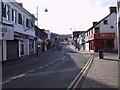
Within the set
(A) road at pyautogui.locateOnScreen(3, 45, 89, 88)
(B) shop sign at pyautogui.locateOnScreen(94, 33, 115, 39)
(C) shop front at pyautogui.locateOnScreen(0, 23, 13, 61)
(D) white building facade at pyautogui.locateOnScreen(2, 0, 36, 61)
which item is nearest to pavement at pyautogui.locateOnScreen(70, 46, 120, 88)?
(A) road at pyautogui.locateOnScreen(3, 45, 89, 88)

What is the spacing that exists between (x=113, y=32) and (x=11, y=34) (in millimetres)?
29460

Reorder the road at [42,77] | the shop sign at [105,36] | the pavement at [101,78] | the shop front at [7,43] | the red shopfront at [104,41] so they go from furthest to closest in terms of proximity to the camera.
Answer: the red shopfront at [104,41], the shop sign at [105,36], the shop front at [7,43], the road at [42,77], the pavement at [101,78]

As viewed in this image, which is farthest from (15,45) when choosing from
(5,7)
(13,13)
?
(5,7)

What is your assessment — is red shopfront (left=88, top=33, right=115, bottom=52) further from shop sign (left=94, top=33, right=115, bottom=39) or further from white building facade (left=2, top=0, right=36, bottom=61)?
white building facade (left=2, top=0, right=36, bottom=61)

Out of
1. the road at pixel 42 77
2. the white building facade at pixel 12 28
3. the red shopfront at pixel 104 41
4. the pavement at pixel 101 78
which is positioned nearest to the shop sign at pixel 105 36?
the red shopfront at pixel 104 41

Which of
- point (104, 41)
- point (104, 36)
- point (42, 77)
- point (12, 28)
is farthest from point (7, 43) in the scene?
point (104, 41)

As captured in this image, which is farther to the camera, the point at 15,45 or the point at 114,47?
the point at 114,47

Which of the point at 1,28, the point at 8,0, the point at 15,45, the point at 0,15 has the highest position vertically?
the point at 8,0

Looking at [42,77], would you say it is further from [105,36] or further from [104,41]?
[104,41]

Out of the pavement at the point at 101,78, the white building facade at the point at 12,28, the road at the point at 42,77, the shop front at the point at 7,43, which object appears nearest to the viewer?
the pavement at the point at 101,78

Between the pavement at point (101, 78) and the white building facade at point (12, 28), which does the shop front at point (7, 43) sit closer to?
the white building facade at point (12, 28)

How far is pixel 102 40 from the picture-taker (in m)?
46.0

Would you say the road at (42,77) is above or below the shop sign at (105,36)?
below

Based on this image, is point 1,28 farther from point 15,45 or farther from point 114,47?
point 114,47
